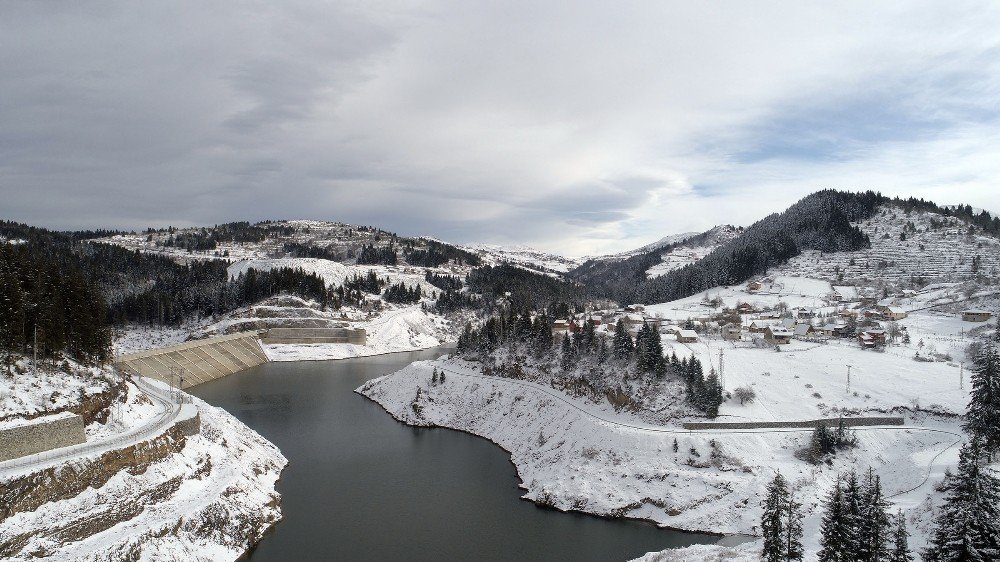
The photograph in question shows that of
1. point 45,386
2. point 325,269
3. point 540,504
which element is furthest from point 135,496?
point 325,269

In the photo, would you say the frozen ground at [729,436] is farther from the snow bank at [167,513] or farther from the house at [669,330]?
the snow bank at [167,513]

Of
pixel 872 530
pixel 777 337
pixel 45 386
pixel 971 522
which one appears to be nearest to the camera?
pixel 971 522

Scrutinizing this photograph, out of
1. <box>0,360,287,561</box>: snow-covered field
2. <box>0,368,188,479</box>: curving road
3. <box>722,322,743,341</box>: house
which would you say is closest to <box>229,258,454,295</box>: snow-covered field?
<box>722,322,743,341</box>: house

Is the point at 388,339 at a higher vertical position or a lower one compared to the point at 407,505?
higher

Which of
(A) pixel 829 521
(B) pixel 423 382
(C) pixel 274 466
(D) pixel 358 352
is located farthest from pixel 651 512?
(D) pixel 358 352

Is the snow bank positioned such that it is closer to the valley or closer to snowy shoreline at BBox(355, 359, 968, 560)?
the valley

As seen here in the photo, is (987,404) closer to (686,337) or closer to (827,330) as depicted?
(686,337)
